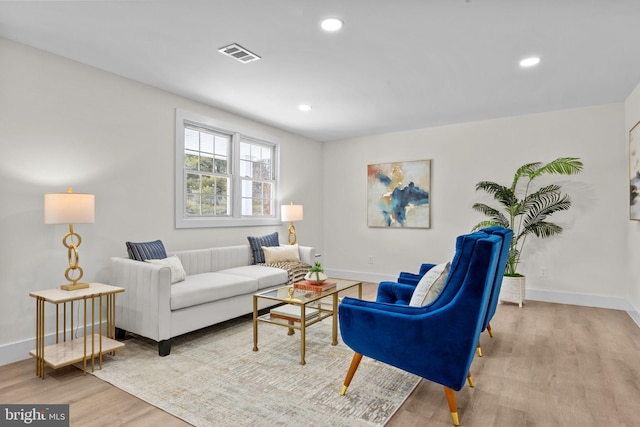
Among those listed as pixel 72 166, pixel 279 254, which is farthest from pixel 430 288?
pixel 72 166

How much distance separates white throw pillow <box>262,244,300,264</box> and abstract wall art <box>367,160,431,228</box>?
1.87m

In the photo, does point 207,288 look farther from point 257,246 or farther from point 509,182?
point 509,182

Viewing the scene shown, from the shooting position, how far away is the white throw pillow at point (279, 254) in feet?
14.9

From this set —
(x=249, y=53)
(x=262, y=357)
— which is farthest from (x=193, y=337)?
(x=249, y=53)

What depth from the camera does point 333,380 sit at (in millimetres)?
2430

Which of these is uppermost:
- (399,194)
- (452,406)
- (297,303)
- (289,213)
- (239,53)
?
(239,53)

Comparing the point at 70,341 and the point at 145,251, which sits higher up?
the point at 145,251

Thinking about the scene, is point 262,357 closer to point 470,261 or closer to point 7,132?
point 470,261

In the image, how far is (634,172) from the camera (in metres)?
3.81

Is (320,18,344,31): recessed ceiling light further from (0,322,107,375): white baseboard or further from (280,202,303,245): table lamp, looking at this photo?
(0,322,107,375): white baseboard

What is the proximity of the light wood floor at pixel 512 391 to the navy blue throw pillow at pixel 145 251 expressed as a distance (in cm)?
101

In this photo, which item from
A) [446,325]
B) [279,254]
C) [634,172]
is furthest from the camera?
[279,254]

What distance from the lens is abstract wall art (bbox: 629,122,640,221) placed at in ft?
12.0

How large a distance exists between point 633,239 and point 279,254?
4.06 metres
